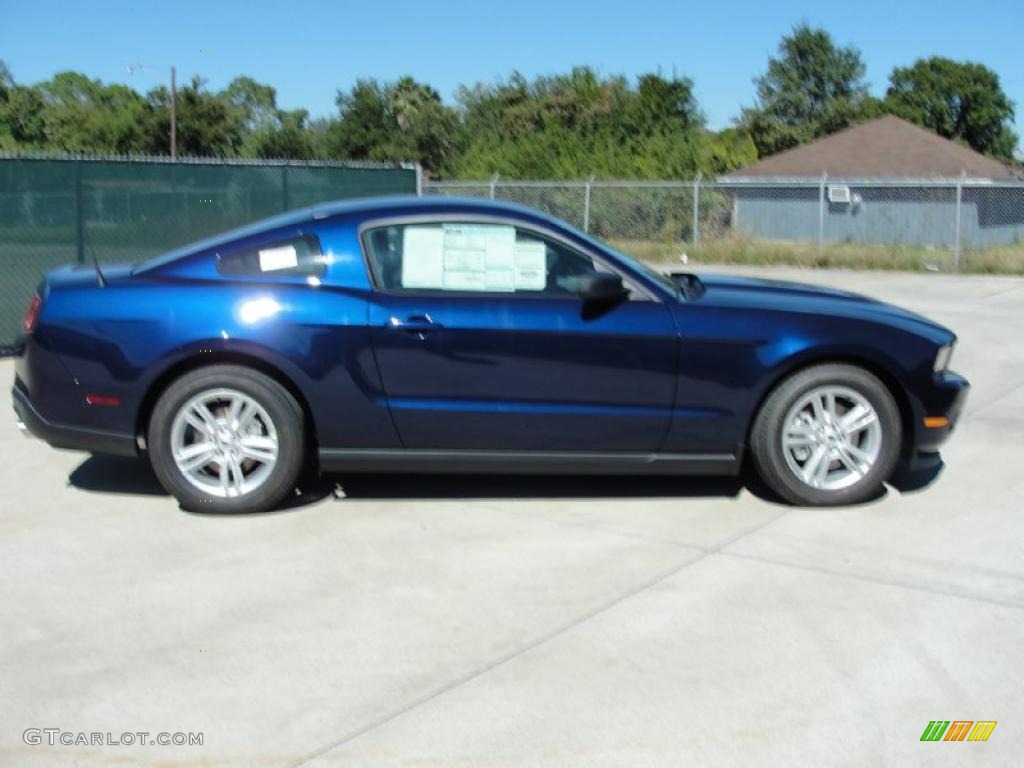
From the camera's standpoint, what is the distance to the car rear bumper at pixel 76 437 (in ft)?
19.0

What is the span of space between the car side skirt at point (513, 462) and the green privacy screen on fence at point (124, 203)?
6177mm

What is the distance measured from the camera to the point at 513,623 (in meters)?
4.46

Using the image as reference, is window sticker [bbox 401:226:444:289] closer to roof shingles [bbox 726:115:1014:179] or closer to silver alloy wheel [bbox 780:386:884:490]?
silver alloy wheel [bbox 780:386:884:490]

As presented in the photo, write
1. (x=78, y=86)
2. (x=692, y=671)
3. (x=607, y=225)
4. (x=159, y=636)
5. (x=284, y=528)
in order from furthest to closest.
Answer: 1. (x=78, y=86)
2. (x=607, y=225)
3. (x=284, y=528)
4. (x=159, y=636)
5. (x=692, y=671)

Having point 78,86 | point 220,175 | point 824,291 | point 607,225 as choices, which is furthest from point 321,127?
point 824,291

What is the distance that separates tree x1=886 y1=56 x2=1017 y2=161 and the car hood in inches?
2849

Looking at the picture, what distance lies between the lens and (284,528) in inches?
223

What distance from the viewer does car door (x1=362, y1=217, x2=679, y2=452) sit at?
224 inches

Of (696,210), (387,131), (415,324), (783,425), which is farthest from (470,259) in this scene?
(387,131)

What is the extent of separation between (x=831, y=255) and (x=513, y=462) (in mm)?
18535

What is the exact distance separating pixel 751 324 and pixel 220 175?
8140mm

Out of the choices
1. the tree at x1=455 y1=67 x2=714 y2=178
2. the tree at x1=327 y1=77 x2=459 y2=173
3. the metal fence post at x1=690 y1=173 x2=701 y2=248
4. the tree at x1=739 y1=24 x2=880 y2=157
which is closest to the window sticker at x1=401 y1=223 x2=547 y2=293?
the metal fence post at x1=690 y1=173 x2=701 y2=248

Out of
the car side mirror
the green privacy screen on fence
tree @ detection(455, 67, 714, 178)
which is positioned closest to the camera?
the car side mirror

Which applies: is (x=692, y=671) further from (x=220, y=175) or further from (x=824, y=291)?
(x=220, y=175)
